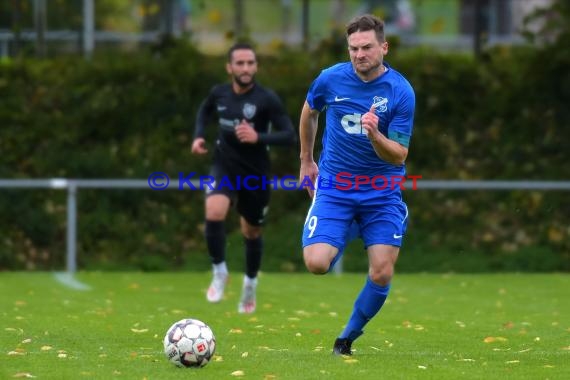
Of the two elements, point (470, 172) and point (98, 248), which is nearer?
point (98, 248)

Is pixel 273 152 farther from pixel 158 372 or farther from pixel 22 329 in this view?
pixel 158 372

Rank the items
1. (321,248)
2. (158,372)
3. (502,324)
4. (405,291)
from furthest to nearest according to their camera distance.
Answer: (405,291) < (502,324) < (321,248) < (158,372)

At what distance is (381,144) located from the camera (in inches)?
306

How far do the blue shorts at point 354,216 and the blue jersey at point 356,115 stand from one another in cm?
8

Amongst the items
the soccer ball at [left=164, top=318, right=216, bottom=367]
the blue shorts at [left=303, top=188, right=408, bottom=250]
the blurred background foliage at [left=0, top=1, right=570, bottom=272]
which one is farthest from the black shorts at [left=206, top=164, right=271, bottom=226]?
the blurred background foliage at [left=0, top=1, right=570, bottom=272]

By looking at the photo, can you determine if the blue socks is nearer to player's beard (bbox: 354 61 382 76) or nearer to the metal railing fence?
player's beard (bbox: 354 61 382 76)

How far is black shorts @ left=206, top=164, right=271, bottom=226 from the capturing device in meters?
11.9

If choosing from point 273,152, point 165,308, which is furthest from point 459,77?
point 165,308

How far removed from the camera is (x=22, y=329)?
9.90 meters

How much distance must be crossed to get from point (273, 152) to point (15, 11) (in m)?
4.42

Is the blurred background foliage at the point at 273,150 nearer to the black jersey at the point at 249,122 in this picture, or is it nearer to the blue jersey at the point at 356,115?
the black jersey at the point at 249,122

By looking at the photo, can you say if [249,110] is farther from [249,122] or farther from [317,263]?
[317,263]

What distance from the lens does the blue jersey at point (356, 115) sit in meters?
8.09

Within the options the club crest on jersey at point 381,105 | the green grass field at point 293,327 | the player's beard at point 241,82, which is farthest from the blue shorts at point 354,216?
the player's beard at point 241,82
